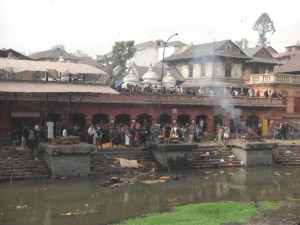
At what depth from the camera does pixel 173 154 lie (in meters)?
26.9

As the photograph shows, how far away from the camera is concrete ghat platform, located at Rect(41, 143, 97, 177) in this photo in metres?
23.1

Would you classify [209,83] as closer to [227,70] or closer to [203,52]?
[227,70]

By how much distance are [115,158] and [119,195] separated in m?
6.31

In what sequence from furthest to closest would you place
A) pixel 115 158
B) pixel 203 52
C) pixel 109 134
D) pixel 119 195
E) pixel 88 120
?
pixel 203 52, pixel 88 120, pixel 109 134, pixel 115 158, pixel 119 195

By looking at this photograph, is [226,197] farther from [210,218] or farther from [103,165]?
[103,165]

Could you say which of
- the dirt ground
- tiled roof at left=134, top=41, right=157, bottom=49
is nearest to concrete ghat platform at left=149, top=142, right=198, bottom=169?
the dirt ground

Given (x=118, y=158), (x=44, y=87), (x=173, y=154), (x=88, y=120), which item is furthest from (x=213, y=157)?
(x=44, y=87)

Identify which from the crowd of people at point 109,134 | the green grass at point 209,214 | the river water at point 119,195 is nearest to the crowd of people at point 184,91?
the crowd of people at point 109,134

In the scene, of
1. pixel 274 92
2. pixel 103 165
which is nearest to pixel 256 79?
pixel 274 92

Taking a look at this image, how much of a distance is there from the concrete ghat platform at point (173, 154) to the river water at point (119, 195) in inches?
35.5

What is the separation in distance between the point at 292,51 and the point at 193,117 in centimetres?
4998

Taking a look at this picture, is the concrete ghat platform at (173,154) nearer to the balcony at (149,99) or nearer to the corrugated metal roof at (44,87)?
the corrugated metal roof at (44,87)

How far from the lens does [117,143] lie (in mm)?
28156

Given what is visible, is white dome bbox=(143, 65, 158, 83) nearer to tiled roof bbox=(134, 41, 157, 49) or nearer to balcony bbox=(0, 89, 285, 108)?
balcony bbox=(0, 89, 285, 108)
